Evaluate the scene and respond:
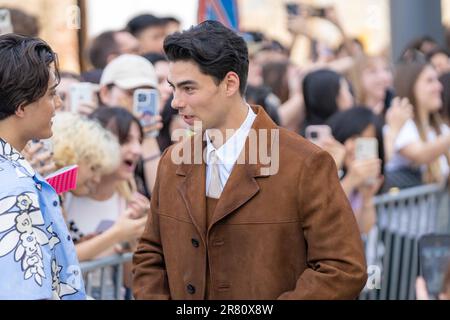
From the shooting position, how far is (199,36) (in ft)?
13.6

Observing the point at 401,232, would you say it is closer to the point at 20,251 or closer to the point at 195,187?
the point at 195,187

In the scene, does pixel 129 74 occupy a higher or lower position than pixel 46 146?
higher

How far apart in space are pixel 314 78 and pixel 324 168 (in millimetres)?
4328

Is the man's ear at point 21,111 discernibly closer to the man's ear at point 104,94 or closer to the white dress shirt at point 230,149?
the white dress shirt at point 230,149

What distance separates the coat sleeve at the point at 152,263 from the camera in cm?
433

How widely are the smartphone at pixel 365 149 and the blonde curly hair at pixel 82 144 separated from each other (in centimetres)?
197

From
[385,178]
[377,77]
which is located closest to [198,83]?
[385,178]

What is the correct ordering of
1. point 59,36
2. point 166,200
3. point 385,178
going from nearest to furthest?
point 166,200 < point 385,178 < point 59,36

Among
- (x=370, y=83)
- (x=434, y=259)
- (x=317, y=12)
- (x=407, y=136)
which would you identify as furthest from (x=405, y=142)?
(x=317, y=12)

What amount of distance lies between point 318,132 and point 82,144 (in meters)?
2.24

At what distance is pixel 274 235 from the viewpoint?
4090 millimetres

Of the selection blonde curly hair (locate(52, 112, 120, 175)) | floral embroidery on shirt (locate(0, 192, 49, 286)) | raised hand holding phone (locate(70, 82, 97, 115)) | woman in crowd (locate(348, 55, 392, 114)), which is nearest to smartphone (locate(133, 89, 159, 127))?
raised hand holding phone (locate(70, 82, 97, 115))

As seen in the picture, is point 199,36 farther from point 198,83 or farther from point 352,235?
point 352,235

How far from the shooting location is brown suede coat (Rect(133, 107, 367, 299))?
4.05m
